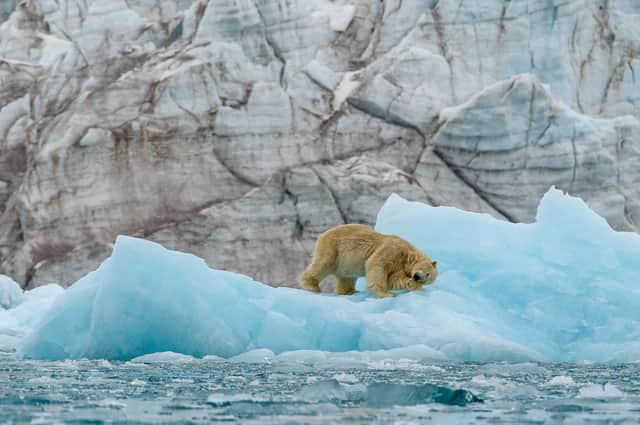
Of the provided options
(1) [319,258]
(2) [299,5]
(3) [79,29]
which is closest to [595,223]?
(1) [319,258]

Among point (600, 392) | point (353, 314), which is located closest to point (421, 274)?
point (353, 314)

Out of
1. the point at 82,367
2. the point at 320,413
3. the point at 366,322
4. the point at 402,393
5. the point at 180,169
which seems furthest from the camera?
the point at 180,169

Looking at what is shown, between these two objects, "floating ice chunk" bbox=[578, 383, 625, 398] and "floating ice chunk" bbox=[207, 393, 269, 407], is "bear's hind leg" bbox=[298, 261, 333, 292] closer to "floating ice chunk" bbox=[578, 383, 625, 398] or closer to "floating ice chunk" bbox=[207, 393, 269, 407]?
"floating ice chunk" bbox=[578, 383, 625, 398]

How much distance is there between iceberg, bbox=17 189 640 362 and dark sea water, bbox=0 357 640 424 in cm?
64

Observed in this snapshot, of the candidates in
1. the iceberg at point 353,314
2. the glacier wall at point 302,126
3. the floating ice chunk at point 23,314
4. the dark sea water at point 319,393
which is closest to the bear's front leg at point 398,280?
the iceberg at point 353,314

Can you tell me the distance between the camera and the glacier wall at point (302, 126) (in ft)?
61.6

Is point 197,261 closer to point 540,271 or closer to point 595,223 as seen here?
point 540,271

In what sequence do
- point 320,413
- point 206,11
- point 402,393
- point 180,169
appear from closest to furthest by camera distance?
point 320,413 < point 402,393 < point 180,169 < point 206,11

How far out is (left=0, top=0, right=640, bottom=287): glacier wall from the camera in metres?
18.8

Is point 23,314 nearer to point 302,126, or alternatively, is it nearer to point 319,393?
point 302,126

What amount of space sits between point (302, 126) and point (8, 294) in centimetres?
633

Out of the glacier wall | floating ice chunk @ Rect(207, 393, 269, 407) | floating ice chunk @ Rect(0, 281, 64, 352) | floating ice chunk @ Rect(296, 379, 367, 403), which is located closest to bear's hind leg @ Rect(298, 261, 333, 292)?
floating ice chunk @ Rect(0, 281, 64, 352)

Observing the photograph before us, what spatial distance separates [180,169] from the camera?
19.6 metres

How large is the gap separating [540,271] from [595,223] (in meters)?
0.85
